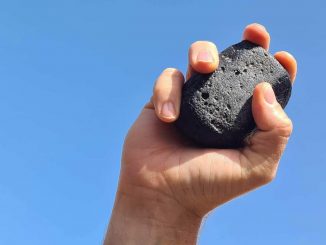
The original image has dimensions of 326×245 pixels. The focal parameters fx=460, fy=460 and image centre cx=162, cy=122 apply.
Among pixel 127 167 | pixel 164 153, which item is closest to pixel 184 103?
pixel 164 153

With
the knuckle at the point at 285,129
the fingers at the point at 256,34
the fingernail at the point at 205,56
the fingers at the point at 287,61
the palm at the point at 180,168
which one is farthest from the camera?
the fingers at the point at 287,61

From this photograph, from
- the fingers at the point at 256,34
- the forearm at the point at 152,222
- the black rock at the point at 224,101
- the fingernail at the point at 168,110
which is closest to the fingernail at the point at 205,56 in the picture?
the black rock at the point at 224,101

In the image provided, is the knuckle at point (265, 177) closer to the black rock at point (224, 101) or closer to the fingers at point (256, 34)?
the black rock at point (224, 101)

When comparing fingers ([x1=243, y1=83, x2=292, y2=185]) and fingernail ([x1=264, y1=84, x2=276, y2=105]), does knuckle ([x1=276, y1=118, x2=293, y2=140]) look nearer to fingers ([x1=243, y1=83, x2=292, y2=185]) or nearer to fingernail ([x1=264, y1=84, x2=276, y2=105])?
fingers ([x1=243, y1=83, x2=292, y2=185])

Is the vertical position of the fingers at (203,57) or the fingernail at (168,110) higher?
the fingers at (203,57)

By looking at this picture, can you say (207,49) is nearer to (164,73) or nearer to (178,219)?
(164,73)

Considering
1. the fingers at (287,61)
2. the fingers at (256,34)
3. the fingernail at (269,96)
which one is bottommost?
the fingernail at (269,96)

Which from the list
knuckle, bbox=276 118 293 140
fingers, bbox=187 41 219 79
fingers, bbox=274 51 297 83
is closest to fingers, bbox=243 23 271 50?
fingers, bbox=274 51 297 83
